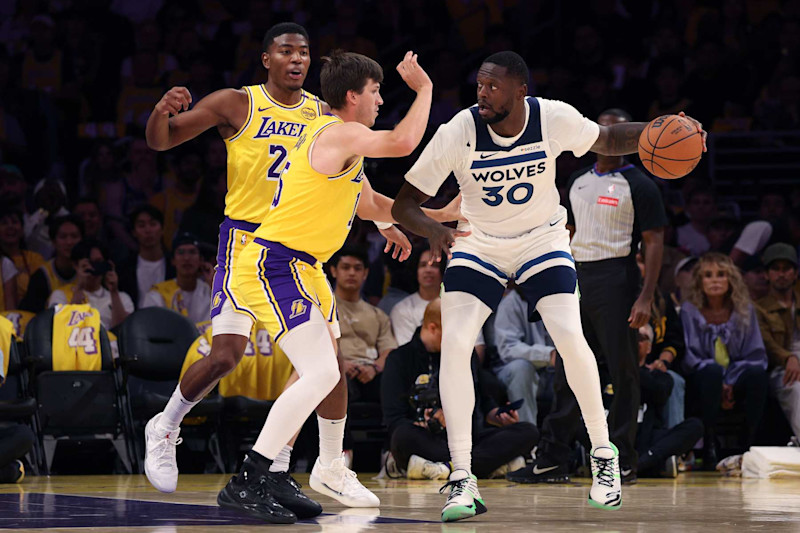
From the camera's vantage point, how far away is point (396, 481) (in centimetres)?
763

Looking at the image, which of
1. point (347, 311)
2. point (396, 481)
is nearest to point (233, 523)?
point (396, 481)

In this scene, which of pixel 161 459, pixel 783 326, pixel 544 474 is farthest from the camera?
pixel 783 326

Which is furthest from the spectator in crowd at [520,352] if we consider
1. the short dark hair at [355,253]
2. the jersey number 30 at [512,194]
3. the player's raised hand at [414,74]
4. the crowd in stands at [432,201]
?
the player's raised hand at [414,74]

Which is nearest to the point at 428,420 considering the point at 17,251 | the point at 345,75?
the point at 345,75

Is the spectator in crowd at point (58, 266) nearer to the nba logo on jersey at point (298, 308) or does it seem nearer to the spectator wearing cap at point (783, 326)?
the nba logo on jersey at point (298, 308)

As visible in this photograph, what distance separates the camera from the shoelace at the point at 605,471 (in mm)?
4992

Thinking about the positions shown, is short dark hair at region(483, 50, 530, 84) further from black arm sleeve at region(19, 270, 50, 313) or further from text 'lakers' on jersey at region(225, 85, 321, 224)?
black arm sleeve at region(19, 270, 50, 313)

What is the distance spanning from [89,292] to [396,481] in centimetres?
314

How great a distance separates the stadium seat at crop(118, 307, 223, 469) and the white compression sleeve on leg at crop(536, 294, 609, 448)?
3914 mm

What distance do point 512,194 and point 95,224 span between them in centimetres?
569

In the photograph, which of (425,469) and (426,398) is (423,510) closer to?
(425,469)

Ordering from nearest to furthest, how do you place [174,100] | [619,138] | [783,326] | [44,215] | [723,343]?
[619,138] < [174,100] < [723,343] < [783,326] < [44,215]

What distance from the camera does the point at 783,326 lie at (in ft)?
30.5

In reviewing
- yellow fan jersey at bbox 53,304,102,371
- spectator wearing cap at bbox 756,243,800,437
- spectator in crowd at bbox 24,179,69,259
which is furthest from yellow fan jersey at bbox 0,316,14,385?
spectator wearing cap at bbox 756,243,800,437
